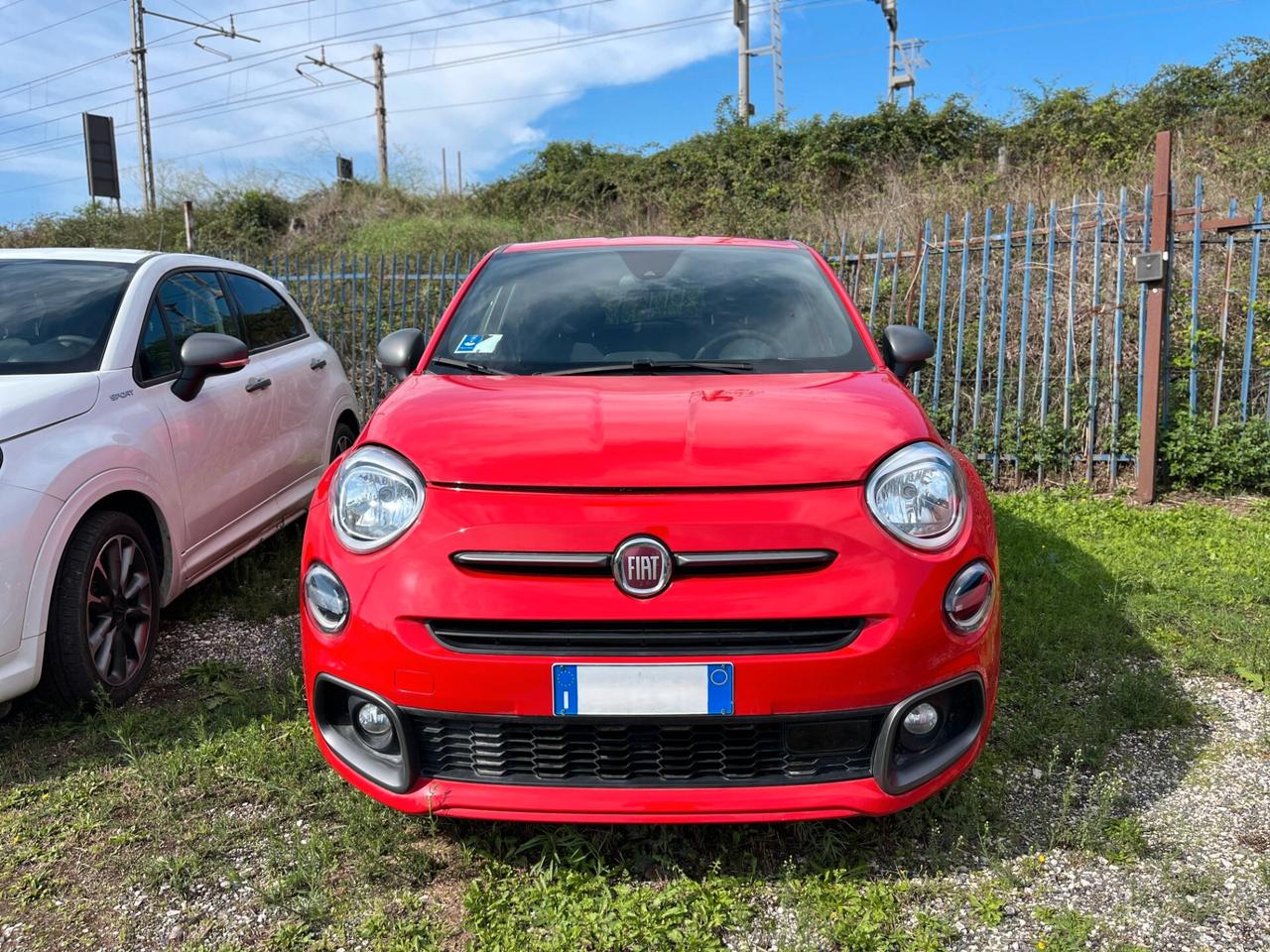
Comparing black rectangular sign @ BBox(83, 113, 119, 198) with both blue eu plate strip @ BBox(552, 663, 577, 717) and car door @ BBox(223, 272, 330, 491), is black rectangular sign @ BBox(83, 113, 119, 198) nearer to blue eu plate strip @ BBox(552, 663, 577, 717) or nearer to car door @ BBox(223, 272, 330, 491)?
car door @ BBox(223, 272, 330, 491)

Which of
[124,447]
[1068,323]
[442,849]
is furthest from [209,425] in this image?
[1068,323]

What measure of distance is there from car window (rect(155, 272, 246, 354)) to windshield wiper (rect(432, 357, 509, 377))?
1.61 m

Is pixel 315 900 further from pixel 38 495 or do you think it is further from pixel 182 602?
pixel 182 602

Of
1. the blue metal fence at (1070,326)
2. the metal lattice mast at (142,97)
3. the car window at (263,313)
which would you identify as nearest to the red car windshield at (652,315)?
the car window at (263,313)

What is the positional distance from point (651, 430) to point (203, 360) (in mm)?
2235

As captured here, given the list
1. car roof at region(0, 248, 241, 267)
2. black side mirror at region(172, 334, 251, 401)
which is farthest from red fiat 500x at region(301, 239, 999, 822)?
car roof at region(0, 248, 241, 267)

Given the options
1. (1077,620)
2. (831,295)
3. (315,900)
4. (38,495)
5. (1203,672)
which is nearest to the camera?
(315,900)

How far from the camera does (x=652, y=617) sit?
1922mm

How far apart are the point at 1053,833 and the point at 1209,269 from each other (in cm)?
611

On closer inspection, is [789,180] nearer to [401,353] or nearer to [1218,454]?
[1218,454]

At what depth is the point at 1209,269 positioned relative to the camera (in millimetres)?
6910

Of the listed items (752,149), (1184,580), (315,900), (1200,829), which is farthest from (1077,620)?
(752,149)

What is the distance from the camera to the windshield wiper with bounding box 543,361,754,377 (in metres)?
2.75

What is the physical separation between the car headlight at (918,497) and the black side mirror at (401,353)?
1.71m
